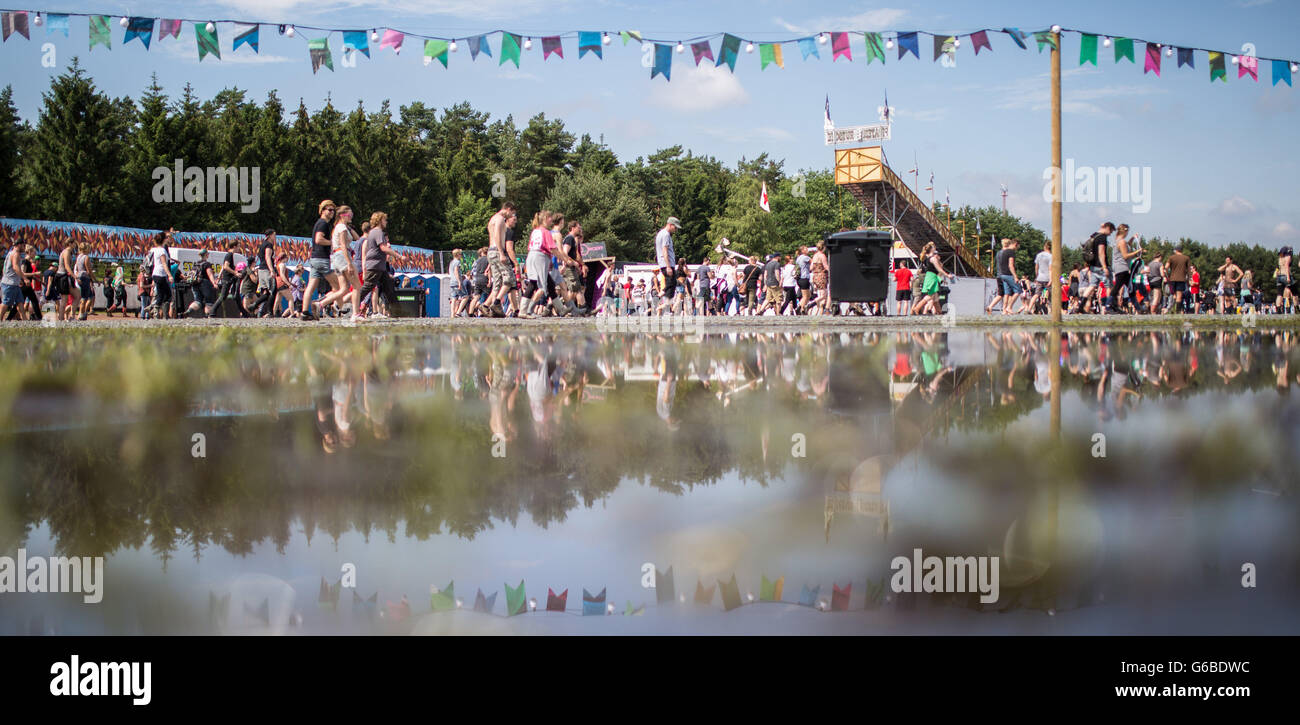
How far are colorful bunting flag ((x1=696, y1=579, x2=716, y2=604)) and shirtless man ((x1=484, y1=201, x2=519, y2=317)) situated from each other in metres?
14.8

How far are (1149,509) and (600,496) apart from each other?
223 centimetres

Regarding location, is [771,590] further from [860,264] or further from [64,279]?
[64,279]

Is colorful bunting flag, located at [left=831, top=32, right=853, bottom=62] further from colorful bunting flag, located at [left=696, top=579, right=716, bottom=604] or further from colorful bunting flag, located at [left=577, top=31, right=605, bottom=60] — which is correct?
colorful bunting flag, located at [left=696, top=579, right=716, bottom=604]

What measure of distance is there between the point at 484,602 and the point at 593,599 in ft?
1.07

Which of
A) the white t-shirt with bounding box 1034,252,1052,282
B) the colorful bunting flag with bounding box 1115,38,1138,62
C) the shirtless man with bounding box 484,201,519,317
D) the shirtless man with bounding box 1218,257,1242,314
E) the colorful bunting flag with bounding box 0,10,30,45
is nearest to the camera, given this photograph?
the colorful bunting flag with bounding box 0,10,30,45

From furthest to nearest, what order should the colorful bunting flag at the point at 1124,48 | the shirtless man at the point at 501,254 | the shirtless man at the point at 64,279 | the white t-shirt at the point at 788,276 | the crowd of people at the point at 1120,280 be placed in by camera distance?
the white t-shirt at the point at 788,276 < the crowd of people at the point at 1120,280 < the shirtless man at the point at 64,279 < the colorful bunting flag at the point at 1124,48 < the shirtless man at the point at 501,254

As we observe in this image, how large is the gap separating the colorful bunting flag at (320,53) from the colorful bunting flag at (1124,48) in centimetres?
1490

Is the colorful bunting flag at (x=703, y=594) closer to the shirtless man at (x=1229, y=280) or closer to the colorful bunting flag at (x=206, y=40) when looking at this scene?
the colorful bunting flag at (x=206, y=40)

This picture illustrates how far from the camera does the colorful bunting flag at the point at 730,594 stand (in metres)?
3.05

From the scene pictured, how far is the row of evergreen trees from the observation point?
53.9 m

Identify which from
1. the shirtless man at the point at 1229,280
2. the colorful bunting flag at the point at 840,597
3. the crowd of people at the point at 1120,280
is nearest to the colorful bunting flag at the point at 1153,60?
the crowd of people at the point at 1120,280

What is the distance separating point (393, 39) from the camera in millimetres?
18312

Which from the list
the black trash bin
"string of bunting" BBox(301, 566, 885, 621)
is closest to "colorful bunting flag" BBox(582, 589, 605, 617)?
"string of bunting" BBox(301, 566, 885, 621)
